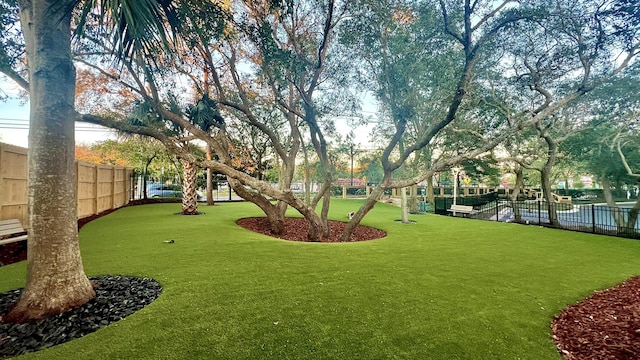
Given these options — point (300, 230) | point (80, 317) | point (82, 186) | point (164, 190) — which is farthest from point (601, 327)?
point (164, 190)

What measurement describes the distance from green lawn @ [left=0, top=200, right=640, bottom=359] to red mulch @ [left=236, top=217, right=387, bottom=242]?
2.25 m

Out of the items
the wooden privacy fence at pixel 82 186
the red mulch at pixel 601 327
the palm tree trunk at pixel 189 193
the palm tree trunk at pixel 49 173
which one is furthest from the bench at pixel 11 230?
the red mulch at pixel 601 327

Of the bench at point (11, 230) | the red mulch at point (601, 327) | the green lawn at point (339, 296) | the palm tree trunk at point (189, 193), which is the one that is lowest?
the red mulch at point (601, 327)

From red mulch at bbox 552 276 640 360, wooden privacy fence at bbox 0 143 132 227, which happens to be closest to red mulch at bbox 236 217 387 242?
wooden privacy fence at bbox 0 143 132 227

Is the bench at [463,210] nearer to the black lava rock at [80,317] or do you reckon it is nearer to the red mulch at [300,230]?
the red mulch at [300,230]

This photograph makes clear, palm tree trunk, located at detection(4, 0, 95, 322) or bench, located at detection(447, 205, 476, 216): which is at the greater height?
palm tree trunk, located at detection(4, 0, 95, 322)

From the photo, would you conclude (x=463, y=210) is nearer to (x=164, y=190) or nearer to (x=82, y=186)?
(x=82, y=186)

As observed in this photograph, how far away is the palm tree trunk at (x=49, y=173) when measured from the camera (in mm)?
2994

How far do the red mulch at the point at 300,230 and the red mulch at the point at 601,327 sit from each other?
5.74 metres

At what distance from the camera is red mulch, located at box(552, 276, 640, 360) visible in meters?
2.54

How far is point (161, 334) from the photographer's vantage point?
2.56 meters

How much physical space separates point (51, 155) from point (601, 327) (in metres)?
6.06

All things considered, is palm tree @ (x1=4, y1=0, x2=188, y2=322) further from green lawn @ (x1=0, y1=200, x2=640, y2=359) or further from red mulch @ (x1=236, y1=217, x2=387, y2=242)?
red mulch @ (x1=236, y1=217, x2=387, y2=242)

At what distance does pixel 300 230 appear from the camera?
34.2ft
